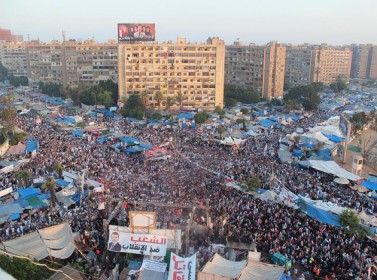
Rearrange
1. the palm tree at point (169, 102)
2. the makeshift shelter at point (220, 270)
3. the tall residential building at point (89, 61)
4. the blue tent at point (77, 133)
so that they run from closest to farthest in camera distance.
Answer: the makeshift shelter at point (220, 270) → the blue tent at point (77, 133) → the palm tree at point (169, 102) → the tall residential building at point (89, 61)

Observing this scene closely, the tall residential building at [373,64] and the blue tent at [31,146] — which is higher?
the tall residential building at [373,64]

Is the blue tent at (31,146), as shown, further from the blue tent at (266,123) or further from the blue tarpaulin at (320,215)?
the blue tent at (266,123)

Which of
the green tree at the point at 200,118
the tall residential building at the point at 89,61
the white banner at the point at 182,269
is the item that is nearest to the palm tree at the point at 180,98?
the green tree at the point at 200,118

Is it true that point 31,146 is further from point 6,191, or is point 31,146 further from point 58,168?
point 6,191

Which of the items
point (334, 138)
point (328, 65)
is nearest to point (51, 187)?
point (334, 138)

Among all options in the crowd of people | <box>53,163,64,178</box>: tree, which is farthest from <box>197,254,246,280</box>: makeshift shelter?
<box>53,163,64,178</box>: tree

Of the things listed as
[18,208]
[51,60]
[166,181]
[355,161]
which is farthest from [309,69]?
[18,208]

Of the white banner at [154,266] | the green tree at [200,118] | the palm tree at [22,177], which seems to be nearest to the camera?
the white banner at [154,266]
